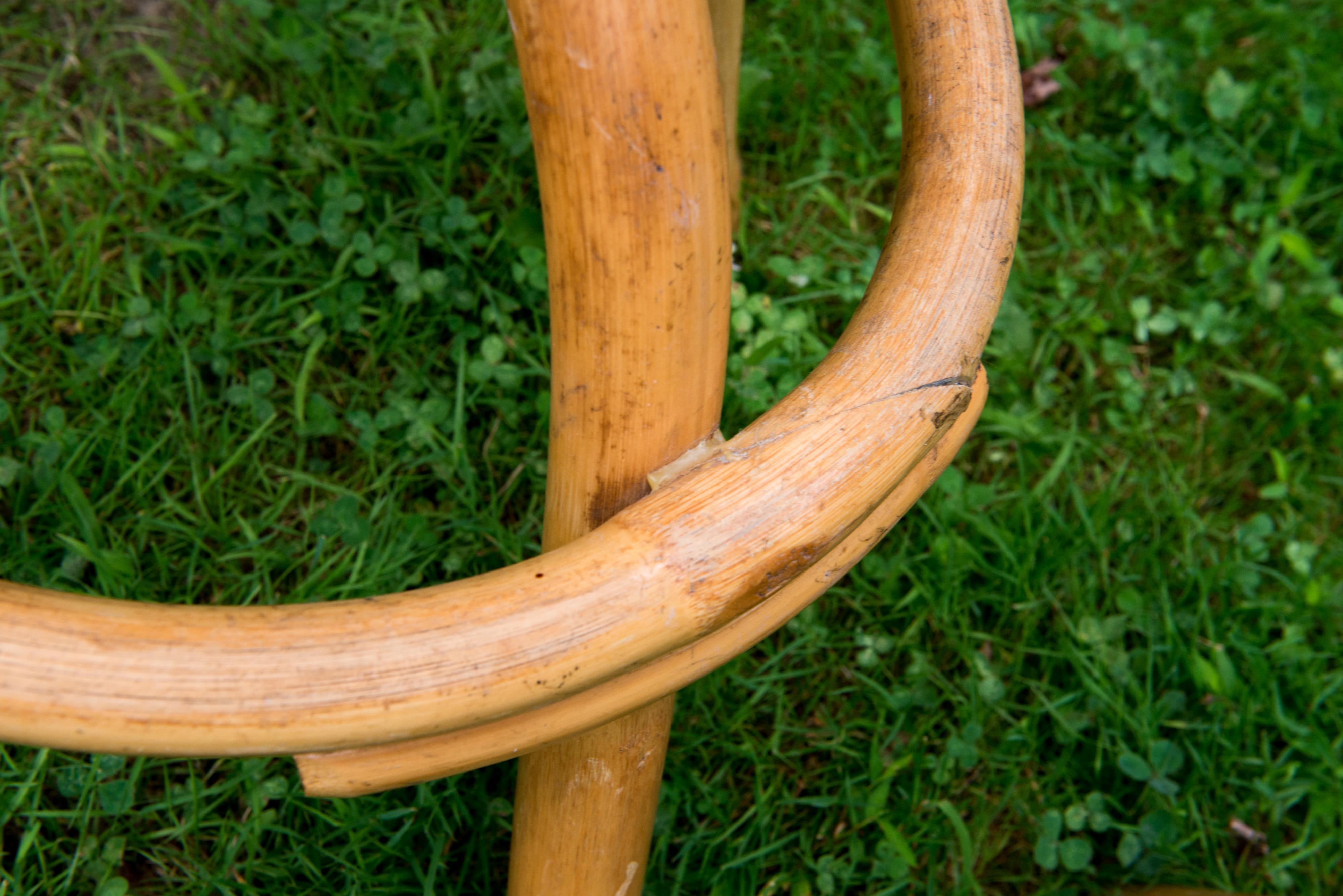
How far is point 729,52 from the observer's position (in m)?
1.52

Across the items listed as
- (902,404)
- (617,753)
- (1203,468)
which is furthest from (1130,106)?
(617,753)

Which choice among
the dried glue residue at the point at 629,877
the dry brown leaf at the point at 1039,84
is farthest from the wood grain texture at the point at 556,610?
the dry brown leaf at the point at 1039,84

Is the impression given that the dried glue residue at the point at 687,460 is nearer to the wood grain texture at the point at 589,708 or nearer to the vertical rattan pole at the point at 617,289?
the vertical rattan pole at the point at 617,289

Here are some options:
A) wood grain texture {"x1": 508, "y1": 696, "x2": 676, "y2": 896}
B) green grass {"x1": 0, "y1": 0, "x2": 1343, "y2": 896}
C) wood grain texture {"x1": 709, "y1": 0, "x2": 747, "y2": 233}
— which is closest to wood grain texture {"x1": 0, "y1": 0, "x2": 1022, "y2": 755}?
wood grain texture {"x1": 508, "y1": 696, "x2": 676, "y2": 896}

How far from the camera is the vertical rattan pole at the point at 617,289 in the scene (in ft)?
2.39

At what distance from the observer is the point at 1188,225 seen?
2316mm

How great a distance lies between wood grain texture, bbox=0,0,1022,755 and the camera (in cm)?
64

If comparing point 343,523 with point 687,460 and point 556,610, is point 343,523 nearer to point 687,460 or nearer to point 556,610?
point 687,460

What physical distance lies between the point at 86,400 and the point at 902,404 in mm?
1564

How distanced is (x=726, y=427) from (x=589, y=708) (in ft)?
3.58

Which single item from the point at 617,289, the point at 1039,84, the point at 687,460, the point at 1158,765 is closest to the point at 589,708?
the point at 687,460

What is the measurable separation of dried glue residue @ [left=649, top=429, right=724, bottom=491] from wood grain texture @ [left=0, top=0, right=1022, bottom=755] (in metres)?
0.10

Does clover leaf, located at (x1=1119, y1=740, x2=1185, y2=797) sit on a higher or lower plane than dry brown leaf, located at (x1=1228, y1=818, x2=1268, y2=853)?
higher

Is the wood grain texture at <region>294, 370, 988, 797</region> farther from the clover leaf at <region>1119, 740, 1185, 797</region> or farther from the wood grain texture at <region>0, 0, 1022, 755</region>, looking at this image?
the clover leaf at <region>1119, 740, 1185, 797</region>
